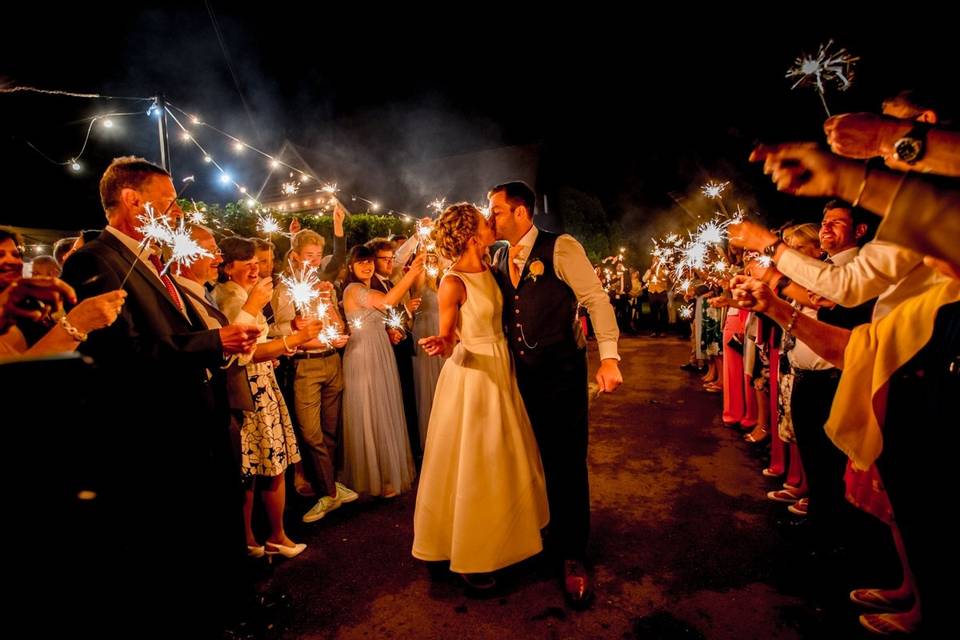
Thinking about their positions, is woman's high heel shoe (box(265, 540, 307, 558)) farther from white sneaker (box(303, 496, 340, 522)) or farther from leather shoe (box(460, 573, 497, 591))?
leather shoe (box(460, 573, 497, 591))

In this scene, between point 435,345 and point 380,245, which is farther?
point 380,245

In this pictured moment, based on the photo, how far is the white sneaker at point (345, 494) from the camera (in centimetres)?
476

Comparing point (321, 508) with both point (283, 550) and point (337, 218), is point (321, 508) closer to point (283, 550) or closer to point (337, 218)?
point (283, 550)

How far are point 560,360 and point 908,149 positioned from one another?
2.16 meters

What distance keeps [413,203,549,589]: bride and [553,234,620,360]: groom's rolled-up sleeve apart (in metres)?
0.53

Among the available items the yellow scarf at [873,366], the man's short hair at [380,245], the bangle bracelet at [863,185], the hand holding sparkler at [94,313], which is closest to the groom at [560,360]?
→ the yellow scarf at [873,366]

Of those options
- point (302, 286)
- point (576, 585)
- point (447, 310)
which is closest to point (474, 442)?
point (447, 310)

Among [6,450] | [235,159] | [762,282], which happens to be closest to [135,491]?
[6,450]

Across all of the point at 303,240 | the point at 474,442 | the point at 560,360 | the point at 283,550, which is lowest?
the point at 283,550

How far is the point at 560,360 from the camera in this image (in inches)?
127

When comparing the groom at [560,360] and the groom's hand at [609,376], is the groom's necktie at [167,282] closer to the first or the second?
the groom at [560,360]

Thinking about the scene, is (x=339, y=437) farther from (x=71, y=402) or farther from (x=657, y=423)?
(x=657, y=423)

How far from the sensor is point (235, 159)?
91.7 ft

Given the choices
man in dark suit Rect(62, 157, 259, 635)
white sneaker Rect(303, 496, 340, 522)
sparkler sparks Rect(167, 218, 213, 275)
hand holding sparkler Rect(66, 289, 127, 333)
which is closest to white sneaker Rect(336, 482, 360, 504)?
white sneaker Rect(303, 496, 340, 522)
